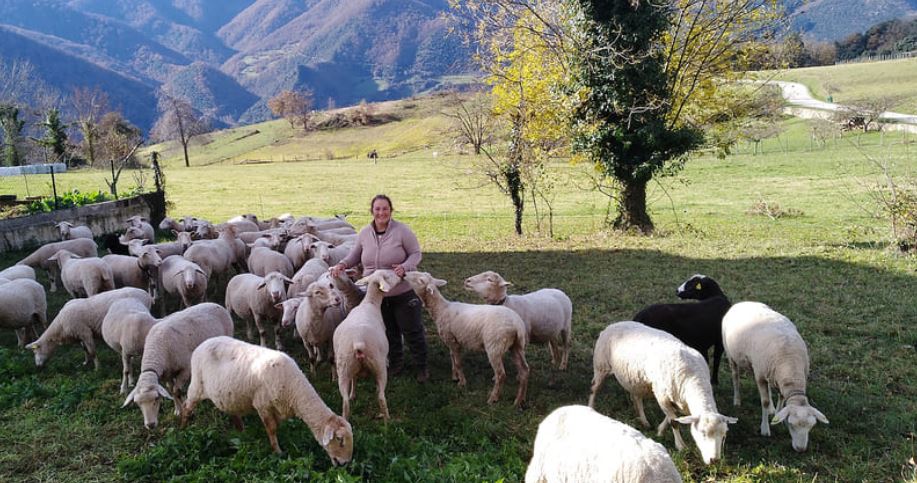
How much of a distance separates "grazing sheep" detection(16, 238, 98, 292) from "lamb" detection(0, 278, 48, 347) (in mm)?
2919

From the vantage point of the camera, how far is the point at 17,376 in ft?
23.7

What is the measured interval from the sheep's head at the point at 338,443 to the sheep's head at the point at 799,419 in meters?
3.59

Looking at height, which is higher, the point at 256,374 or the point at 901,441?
the point at 256,374

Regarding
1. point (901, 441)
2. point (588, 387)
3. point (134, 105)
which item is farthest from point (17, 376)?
point (134, 105)

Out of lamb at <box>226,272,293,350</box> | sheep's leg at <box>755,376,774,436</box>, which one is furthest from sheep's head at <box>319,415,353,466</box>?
sheep's leg at <box>755,376,774,436</box>

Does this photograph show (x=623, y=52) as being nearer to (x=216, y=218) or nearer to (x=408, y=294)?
(x=408, y=294)

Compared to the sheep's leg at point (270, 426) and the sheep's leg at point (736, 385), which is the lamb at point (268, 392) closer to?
the sheep's leg at point (270, 426)

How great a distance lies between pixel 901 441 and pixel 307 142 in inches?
3467

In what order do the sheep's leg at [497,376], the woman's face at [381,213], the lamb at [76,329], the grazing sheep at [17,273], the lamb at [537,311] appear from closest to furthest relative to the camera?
the sheep's leg at [497,376]
the woman's face at [381,213]
the lamb at [537,311]
the lamb at [76,329]
the grazing sheep at [17,273]

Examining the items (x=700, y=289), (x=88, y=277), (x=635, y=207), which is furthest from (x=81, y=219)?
(x=700, y=289)

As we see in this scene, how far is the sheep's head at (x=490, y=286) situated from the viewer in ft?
24.4

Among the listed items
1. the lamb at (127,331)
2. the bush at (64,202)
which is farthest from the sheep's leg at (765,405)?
the bush at (64,202)

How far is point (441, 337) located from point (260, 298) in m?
2.78

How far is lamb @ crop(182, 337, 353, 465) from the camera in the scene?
4.90 meters
